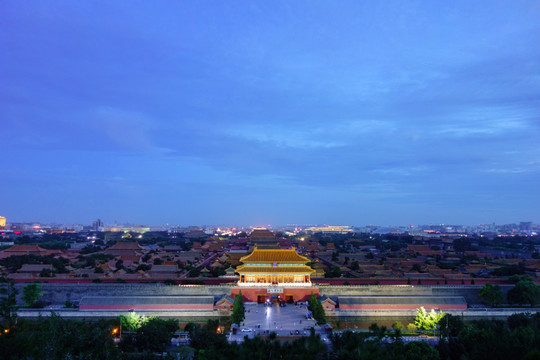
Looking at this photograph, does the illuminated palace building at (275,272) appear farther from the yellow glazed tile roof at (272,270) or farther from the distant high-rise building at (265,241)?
the distant high-rise building at (265,241)

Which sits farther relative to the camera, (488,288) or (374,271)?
(374,271)

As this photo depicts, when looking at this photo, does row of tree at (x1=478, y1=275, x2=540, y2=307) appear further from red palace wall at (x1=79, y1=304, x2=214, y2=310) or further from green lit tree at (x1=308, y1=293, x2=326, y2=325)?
red palace wall at (x1=79, y1=304, x2=214, y2=310)

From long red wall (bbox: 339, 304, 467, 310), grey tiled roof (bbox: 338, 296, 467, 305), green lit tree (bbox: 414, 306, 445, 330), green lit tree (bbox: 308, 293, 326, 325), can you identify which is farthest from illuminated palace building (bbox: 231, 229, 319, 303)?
green lit tree (bbox: 414, 306, 445, 330)

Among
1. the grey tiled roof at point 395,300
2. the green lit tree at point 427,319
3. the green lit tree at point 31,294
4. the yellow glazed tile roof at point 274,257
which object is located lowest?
the green lit tree at point 427,319

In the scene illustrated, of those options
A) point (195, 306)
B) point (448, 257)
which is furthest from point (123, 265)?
point (448, 257)

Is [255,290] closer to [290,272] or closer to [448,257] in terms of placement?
[290,272]

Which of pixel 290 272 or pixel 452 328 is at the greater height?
pixel 290 272

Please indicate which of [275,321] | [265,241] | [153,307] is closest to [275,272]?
[275,321]

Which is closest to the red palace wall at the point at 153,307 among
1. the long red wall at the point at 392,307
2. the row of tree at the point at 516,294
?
the long red wall at the point at 392,307
